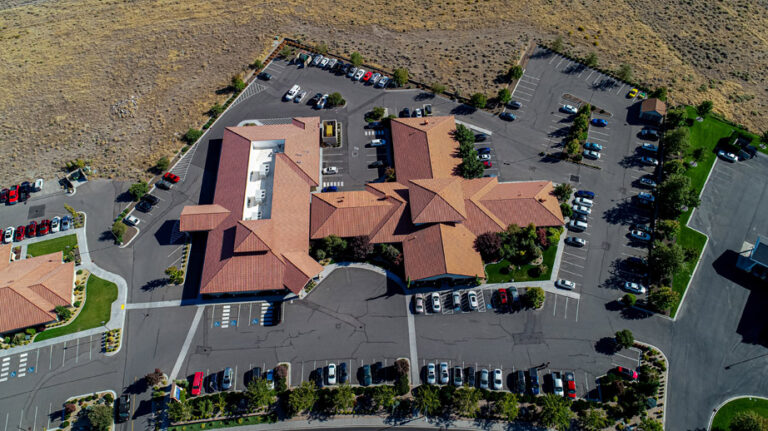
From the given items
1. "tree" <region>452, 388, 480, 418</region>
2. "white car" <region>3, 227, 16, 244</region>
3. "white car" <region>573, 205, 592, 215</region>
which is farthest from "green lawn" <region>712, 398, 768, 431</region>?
"white car" <region>3, 227, 16, 244</region>

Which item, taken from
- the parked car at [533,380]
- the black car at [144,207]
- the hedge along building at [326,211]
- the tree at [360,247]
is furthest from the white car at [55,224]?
the parked car at [533,380]

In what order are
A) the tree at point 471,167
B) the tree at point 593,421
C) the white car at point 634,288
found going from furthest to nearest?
the tree at point 471,167 → the white car at point 634,288 → the tree at point 593,421

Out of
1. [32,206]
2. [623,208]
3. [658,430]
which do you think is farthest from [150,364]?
[623,208]

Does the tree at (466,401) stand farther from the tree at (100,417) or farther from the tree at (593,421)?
the tree at (100,417)

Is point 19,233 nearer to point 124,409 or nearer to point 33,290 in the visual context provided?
point 33,290

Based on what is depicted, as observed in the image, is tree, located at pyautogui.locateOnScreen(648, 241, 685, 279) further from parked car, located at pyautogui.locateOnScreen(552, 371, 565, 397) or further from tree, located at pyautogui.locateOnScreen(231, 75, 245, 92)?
tree, located at pyautogui.locateOnScreen(231, 75, 245, 92)

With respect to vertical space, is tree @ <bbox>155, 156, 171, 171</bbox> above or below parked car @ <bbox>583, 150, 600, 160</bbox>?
below

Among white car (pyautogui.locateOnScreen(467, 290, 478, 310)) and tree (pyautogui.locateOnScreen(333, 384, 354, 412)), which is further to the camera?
white car (pyautogui.locateOnScreen(467, 290, 478, 310))
